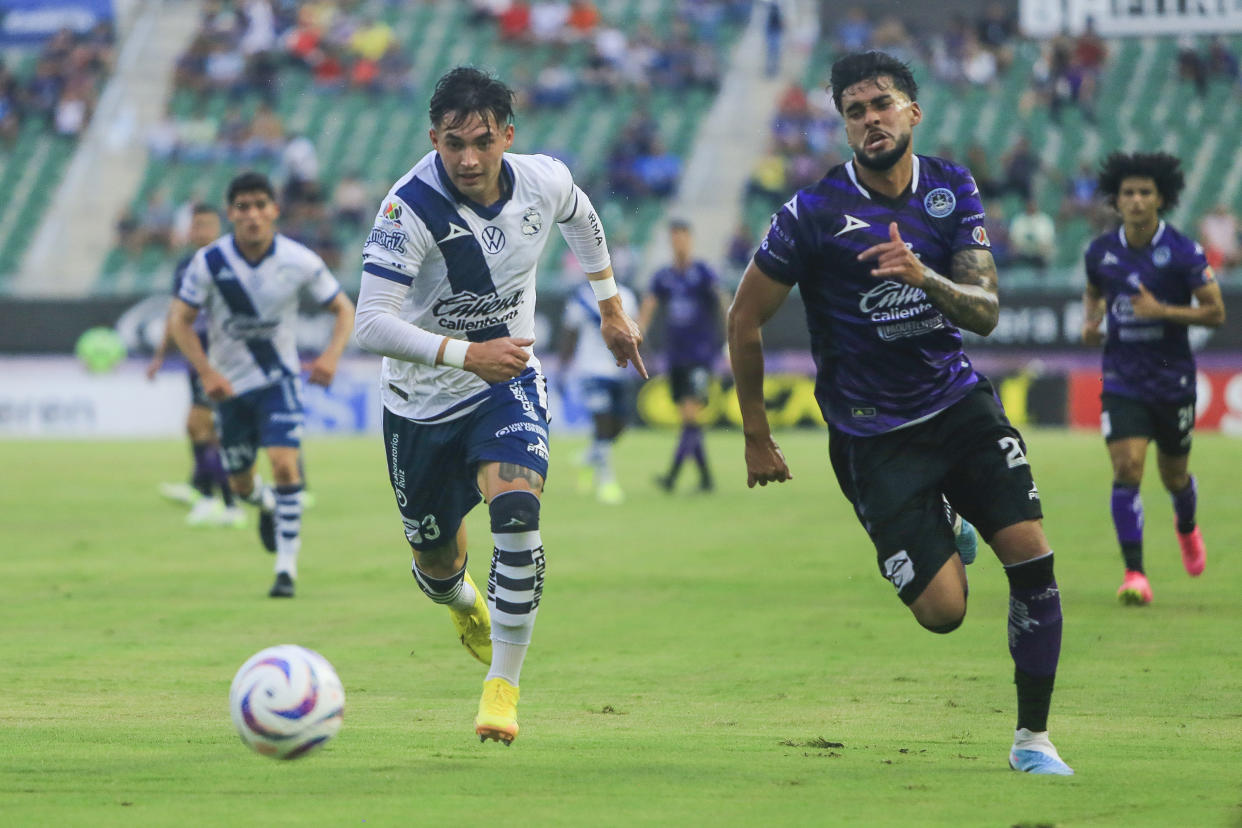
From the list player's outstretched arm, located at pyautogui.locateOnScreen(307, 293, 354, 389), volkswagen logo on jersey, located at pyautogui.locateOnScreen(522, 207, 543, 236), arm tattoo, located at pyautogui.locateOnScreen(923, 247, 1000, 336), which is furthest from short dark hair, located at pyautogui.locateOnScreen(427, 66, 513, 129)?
player's outstretched arm, located at pyautogui.locateOnScreen(307, 293, 354, 389)

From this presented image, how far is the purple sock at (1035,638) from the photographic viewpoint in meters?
6.02

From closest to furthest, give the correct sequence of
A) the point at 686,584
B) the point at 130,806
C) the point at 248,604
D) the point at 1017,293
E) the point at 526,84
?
the point at 130,806 → the point at 248,604 → the point at 686,584 → the point at 1017,293 → the point at 526,84

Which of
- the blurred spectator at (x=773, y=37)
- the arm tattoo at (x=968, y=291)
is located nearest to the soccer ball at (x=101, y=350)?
the blurred spectator at (x=773, y=37)

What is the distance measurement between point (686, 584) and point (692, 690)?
3870mm

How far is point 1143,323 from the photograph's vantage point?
1061 centimetres

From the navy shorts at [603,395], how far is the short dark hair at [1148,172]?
27.2ft

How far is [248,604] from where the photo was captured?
35.3 ft

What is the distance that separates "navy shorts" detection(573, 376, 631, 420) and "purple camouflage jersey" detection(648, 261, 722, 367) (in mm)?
699

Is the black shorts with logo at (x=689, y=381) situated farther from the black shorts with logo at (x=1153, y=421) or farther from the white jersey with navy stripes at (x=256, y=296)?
the black shorts with logo at (x=1153, y=421)

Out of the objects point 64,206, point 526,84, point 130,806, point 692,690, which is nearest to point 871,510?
point 692,690

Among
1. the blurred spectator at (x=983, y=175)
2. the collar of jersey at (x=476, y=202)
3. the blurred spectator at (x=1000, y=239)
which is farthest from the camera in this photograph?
the blurred spectator at (x=983, y=175)

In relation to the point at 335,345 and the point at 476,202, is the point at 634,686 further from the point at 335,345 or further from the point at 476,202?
the point at 335,345

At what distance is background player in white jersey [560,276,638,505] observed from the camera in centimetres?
1805

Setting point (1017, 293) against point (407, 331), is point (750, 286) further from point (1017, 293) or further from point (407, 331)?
point (1017, 293)
